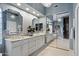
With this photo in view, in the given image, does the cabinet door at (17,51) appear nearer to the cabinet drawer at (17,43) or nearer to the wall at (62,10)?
the cabinet drawer at (17,43)

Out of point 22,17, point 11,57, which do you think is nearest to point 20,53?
Result: point 11,57

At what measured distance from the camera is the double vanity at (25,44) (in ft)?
7.27

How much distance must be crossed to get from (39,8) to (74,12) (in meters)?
0.84

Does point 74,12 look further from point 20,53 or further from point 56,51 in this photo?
point 20,53

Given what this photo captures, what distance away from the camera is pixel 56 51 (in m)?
2.43

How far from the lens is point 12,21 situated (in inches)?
95.7

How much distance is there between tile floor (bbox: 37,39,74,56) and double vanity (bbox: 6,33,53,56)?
168 millimetres

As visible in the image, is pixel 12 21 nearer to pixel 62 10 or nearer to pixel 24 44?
pixel 24 44

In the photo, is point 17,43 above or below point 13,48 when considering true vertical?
above

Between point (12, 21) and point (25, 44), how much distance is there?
634 mm

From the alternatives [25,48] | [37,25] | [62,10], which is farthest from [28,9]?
[25,48]

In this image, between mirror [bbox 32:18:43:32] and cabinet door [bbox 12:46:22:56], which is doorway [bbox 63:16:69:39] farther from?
cabinet door [bbox 12:46:22:56]

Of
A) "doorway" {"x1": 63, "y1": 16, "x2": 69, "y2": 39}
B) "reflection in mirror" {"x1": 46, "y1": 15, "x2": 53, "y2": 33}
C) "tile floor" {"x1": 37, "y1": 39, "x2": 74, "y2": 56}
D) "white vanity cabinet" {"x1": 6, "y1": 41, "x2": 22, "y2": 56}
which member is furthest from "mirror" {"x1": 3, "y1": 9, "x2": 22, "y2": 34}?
"doorway" {"x1": 63, "y1": 16, "x2": 69, "y2": 39}

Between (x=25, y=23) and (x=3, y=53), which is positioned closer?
(x=3, y=53)
